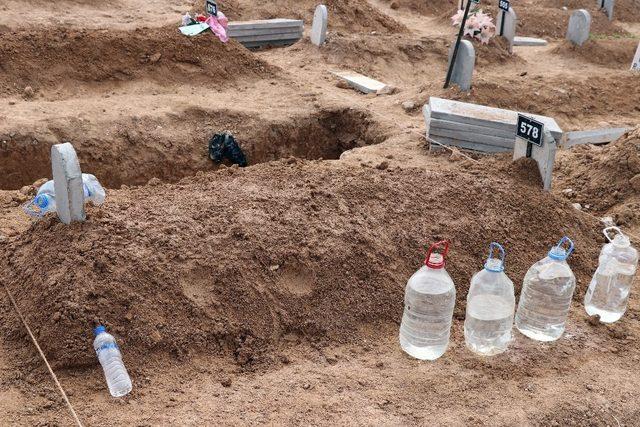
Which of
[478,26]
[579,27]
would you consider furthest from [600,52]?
[478,26]

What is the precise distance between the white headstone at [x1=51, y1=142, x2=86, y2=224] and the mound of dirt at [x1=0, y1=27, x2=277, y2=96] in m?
5.07

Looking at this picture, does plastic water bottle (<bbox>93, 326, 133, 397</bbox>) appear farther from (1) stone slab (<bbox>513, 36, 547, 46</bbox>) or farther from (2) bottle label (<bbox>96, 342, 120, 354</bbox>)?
(1) stone slab (<bbox>513, 36, 547, 46</bbox>)

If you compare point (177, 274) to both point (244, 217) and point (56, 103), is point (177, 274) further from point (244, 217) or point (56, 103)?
point (56, 103)

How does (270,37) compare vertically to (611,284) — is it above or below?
below

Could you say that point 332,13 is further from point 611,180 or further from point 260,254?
point 260,254

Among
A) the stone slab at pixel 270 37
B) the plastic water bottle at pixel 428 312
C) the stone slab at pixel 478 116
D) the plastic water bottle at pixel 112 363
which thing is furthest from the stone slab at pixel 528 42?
the plastic water bottle at pixel 112 363

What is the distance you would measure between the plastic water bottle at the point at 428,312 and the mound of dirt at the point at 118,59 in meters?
6.18

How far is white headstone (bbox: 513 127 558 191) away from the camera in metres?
5.87

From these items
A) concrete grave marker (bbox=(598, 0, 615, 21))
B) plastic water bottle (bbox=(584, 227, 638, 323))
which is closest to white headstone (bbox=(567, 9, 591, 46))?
concrete grave marker (bbox=(598, 0, 615, 21))

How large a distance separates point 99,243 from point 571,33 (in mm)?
Result: 11356

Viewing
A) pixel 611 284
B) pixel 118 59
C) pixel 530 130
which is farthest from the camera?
pixel 118 59

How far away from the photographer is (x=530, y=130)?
5.91 metres

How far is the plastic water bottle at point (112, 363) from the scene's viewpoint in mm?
3949

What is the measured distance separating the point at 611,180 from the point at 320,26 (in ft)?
20.5
